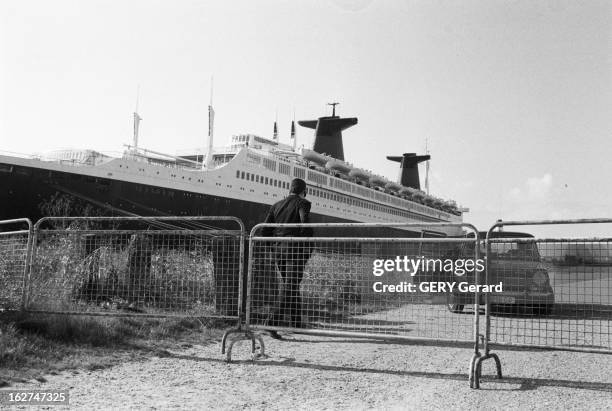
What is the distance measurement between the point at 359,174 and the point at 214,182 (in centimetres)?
2034

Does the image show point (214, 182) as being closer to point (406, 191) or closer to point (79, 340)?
point (79, 340)

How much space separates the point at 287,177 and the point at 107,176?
17236 millimetres

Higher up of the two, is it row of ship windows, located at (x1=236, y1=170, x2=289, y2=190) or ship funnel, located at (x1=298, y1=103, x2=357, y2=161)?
ship funnel, located at (x1=298, y1=103, x2=357, y2=161)

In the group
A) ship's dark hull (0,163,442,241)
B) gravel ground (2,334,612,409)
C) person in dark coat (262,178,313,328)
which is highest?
ship's dark hull (0,163,442,241)

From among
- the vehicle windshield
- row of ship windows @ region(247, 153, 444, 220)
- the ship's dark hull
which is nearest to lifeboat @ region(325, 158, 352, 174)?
row of ship windows @ region(247, 153, 444, 220)

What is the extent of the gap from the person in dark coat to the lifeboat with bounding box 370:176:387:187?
4636 centimetres

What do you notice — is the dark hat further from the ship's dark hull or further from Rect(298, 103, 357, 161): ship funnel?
Rect(298, 103, 357, 161): ship funnel

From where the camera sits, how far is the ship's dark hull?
2277 cm

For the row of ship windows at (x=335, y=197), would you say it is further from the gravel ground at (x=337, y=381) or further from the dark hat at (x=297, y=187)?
the gravel ground at (x=337, y=381)

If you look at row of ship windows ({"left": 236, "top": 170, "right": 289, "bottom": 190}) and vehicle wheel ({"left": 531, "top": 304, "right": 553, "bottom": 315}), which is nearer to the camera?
vehicle wheel ({"left": 531, "top": 304, "right": 553, "bottom": 315})

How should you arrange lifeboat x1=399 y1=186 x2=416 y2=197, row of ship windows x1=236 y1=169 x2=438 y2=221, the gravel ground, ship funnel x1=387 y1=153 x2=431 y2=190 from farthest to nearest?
ship funnel x1=387 y1=153 x2=431 y2=190
lifeboat x1=399 y1=186 x2=416 y2=197
row of ship windows x1=236 y1=169 x2=438 y2=221
the gravel ground

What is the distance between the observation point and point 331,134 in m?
50.8

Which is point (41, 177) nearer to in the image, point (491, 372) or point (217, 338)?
point (217, 338)

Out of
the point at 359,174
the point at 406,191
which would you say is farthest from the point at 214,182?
the point at 406,191
